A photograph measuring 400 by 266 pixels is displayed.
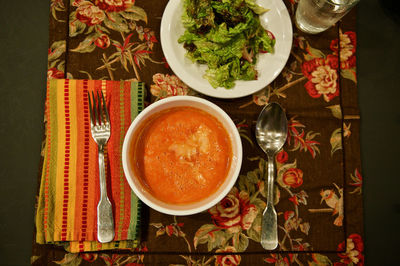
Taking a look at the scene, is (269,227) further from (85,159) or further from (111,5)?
(111,5)

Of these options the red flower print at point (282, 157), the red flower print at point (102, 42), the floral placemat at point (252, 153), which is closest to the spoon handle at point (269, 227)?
the floral placemat at point (252, 153)

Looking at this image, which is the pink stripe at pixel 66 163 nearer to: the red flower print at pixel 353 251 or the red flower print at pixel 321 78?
the red flower print at pixel 321 78

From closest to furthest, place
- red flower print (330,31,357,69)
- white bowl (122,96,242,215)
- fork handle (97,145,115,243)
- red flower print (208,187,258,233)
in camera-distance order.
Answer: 1. white bowl (122,96,242,215)
2. fork handle (97,145,115,243)
3. red flower print (208,187,258,233)
4. red flower print (330,31,357,69)

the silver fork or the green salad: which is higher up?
the green salad

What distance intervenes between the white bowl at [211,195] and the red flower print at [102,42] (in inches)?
18.1

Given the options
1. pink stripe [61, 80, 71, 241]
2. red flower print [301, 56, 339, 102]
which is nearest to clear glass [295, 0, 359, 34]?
red flower print [301, 56, 339, 102]

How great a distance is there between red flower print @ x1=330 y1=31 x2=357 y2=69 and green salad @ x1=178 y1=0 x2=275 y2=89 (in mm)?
372

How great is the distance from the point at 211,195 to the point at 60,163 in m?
0.66

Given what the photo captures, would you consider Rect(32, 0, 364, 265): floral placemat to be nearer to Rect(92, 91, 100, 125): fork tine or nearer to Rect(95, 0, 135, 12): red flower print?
Rect(95, 0, 135, 12): red flower print

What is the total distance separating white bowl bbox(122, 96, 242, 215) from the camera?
1.09 metres

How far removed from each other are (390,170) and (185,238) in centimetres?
107

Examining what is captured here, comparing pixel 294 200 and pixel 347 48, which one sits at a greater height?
pixel 347 48

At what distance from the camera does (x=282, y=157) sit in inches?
52.7

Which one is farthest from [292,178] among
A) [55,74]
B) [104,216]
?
[55,74]
